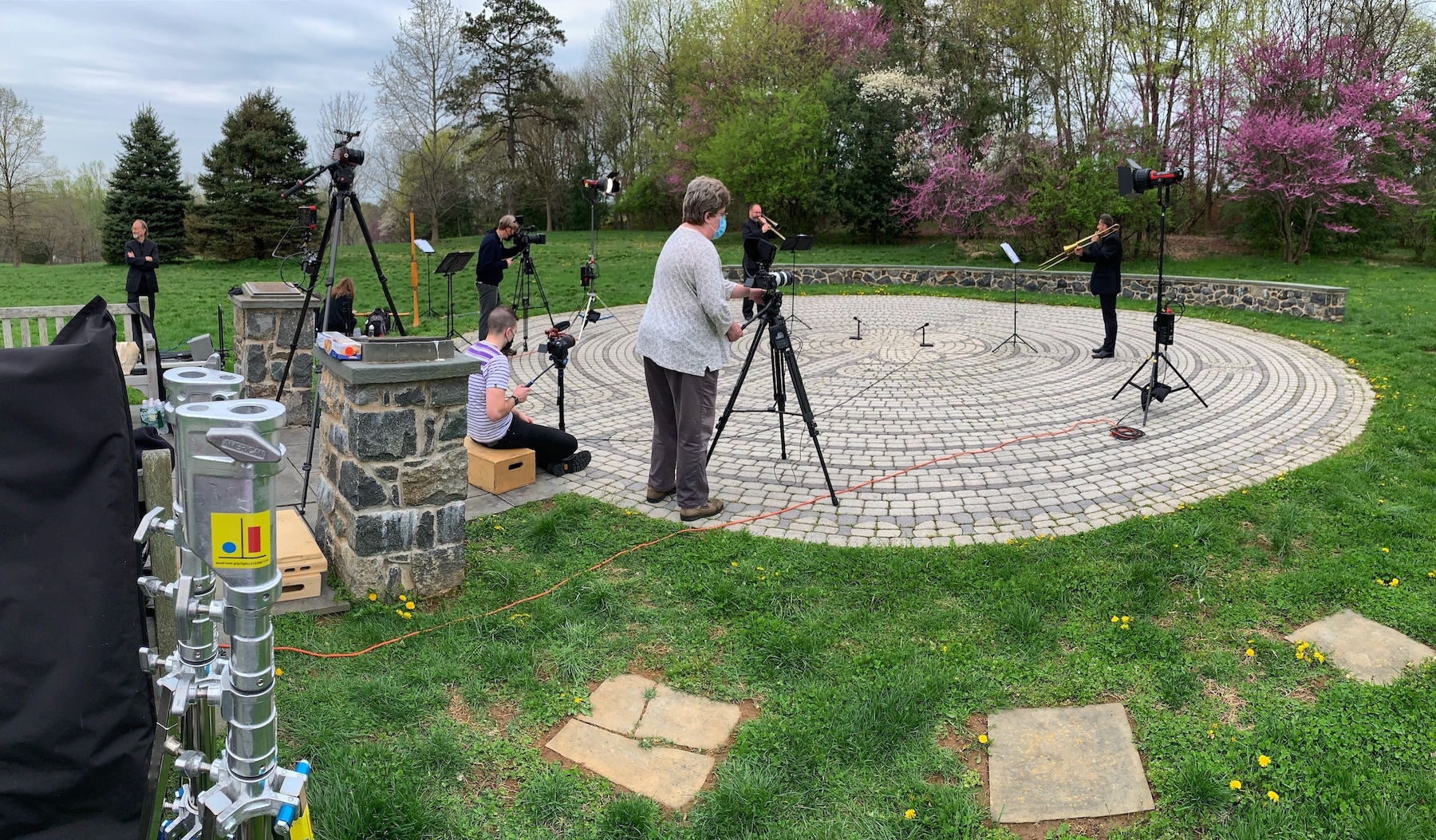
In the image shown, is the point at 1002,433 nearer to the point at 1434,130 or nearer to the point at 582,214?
the point at 1434,130

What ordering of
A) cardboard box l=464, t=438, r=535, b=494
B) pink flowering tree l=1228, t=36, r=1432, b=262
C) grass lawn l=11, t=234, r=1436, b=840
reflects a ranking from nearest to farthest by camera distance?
grass lawn l=11, t=234, r=1436, b=840, cardboard box l=464, t=438, r=535, b=494, pink flowering tree l=1228, t=36, r=1432, b=262

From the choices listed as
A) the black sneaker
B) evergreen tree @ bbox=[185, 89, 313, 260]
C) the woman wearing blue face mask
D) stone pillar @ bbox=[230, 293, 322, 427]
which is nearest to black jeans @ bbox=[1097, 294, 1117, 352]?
the woman wearing blue face mask

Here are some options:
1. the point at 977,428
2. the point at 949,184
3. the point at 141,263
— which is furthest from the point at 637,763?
the point at 949,184

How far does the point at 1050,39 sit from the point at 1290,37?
556cm

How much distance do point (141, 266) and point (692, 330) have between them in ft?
34.9

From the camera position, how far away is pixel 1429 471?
5.68 meters

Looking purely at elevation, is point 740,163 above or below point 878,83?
below

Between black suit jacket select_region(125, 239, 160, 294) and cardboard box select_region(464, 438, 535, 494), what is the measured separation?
882cm

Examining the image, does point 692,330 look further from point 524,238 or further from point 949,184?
point 949,184

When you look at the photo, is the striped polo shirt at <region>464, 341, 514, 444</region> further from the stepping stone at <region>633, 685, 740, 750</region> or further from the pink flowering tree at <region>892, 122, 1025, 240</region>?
the pink flowering tree at <region>892, 122, 1025, 240</region>

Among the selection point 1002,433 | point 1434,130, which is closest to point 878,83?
point 1434,130

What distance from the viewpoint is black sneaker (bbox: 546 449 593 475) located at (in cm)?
600

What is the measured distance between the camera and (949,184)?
2166cm

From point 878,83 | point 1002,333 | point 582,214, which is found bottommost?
point 1002,333
